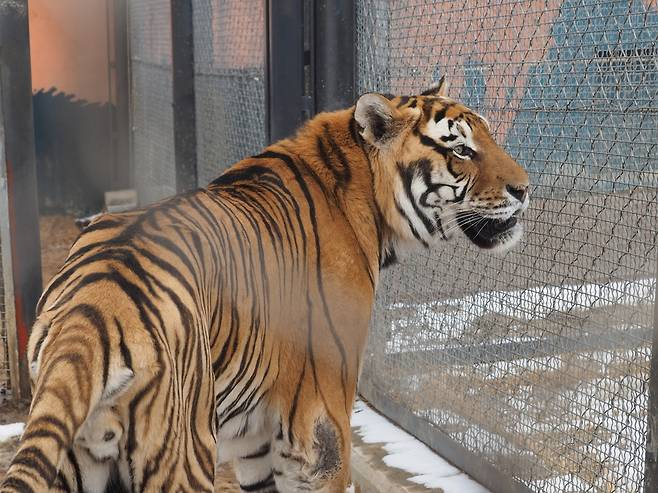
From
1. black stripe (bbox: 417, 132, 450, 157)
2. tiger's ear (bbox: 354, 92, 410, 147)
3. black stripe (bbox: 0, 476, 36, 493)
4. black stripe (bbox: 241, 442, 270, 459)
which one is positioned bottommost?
black stripe (bbox: 241, 442, 270, 459)

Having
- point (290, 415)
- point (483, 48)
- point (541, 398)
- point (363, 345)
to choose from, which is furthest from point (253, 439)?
point (483, 48)

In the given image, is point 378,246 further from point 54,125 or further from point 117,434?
point 54,125

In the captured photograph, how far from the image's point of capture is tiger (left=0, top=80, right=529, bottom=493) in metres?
1.80

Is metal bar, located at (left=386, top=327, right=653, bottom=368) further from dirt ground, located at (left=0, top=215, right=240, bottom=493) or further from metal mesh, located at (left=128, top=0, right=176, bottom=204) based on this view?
metal mesh, located at (left=128, top=0, right=176, bottom=204)

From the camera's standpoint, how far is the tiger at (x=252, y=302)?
180 cm

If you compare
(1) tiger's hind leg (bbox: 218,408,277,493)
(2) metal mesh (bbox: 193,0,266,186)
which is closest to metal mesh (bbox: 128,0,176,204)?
(2) metal mesh (bbox: 193,0,266,186)

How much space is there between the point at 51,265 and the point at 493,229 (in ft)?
15.8

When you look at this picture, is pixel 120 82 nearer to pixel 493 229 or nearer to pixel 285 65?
pixel 285 65

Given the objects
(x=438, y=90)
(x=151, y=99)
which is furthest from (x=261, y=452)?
(x=151, y=99)

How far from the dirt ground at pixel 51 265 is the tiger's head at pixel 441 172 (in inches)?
52.4

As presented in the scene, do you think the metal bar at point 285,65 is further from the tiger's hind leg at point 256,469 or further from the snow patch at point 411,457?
the tiger's hind leg at point 256,469

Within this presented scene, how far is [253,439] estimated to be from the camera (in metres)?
2.77

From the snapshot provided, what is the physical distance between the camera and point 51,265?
22.7 ft

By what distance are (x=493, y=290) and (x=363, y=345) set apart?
31.5 inches
